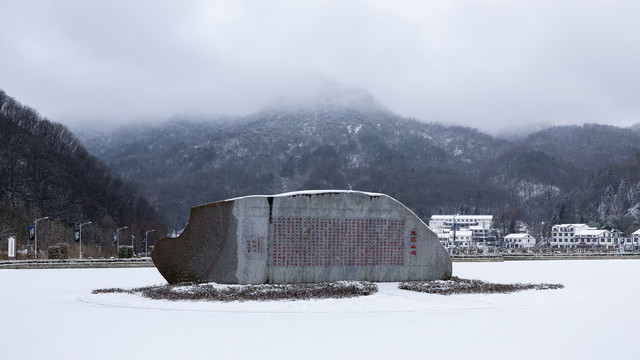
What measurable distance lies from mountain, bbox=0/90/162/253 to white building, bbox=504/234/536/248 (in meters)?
60.1

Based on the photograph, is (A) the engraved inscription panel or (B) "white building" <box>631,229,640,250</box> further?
(B) "white building" <box>631,229,640,250</box>

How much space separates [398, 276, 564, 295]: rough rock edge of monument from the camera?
16.1m

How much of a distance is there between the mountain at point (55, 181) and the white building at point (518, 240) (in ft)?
197

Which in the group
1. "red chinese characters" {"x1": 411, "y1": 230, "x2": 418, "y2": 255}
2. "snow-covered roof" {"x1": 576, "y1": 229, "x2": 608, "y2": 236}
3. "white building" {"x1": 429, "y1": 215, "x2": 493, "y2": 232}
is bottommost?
"snow-covered roof" {"x1": 576, "y1": 229, "x2": 608, "y2": 236}

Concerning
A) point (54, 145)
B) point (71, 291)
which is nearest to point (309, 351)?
point (71, 291)

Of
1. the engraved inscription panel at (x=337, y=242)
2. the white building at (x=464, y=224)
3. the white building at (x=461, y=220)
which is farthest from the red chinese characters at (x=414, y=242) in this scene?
the white building at (x=461, y=220)

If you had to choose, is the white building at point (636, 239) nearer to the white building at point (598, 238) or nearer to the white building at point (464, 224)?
the white building at point (598, 238)

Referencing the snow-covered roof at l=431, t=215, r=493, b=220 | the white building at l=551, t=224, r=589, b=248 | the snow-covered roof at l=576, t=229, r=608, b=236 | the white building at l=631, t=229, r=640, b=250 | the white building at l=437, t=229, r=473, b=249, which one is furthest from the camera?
the snow-covered roof at l=431, t=215, r=493, b=220

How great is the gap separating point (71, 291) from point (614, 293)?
50.3 feet

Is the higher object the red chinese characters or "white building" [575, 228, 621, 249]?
the red chinese characters

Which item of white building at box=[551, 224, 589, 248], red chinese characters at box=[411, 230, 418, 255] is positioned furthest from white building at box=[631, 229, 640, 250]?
red chinese characters at box=[411, 230, 418, 255]

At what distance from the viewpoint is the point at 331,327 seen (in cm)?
1052

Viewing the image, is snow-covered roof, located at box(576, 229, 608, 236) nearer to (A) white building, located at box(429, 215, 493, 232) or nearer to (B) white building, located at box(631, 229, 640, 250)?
(B) white building, located at box(631, 229, 640, 250)

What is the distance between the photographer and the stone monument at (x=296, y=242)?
55.6 feet
